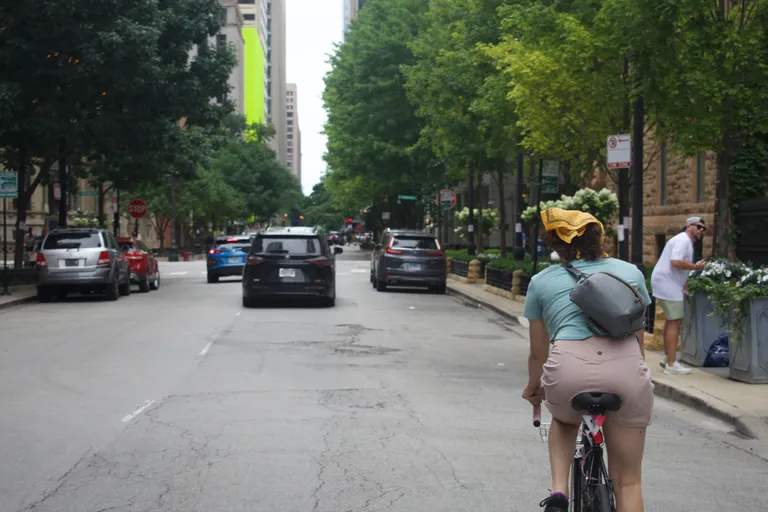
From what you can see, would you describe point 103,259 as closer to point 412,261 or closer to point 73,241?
point 73,241

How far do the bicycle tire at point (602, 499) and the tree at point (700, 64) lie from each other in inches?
457

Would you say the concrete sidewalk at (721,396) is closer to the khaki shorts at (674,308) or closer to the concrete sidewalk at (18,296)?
the khaki shorts at (674,308)

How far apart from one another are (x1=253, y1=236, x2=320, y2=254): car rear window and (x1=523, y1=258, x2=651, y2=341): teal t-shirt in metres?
18.1

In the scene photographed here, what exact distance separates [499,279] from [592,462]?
75.6 feet

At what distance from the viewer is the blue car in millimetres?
34312

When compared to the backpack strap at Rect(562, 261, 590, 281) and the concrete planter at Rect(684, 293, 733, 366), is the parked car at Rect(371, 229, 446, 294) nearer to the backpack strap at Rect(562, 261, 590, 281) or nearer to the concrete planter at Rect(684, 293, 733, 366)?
the concrete planter at Rect(684, 293, 733, 366)

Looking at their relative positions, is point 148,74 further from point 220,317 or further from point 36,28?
point 220,317

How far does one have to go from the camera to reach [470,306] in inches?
980

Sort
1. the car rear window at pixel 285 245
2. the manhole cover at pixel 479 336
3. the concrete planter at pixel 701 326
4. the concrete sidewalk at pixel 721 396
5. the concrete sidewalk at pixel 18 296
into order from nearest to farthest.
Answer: the concrete sidewalk at pixel 721 396 < the concrete planter at pixel 701 326 < the manhole cover at pixel 479 336 < the car rear window at pixel 285 245 < the concrete sidewalk at pixel 18 296

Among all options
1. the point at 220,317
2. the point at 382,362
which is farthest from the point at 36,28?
the point at 382,362

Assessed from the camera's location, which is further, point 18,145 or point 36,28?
→ point 18,145

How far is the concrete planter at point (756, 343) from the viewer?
10.8 m

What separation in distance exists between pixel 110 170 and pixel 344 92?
62.3 ft

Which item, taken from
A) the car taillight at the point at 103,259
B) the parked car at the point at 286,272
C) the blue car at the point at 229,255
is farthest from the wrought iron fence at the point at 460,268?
the car taillight at the point at 103,259
